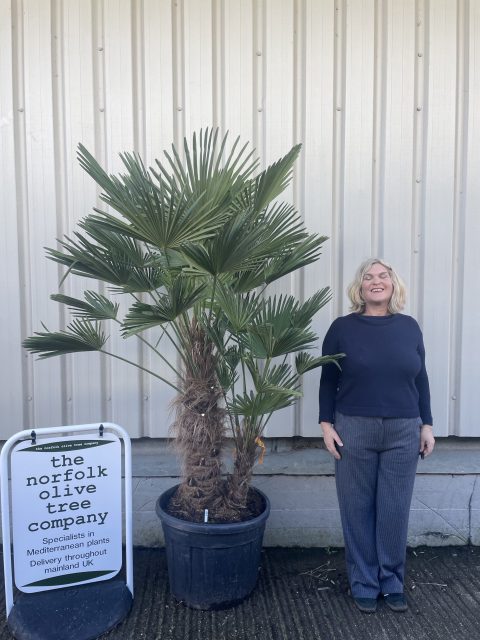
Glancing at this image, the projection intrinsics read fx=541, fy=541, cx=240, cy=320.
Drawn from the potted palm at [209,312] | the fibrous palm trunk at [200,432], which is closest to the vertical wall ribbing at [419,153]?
the potted palm at [209,312]

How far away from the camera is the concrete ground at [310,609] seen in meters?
2.59

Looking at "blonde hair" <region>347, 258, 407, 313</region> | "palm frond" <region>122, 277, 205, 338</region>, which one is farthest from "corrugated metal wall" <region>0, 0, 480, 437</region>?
"palm frond" <region>122, 277, 205, 338</region>

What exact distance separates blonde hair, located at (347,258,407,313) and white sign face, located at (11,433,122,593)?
143 cm

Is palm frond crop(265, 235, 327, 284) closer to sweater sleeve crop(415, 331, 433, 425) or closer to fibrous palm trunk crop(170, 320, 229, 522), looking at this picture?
fibrous palm trunk crop(170, 320, 229, 522)

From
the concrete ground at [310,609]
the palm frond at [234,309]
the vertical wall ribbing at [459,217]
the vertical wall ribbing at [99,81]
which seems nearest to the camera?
the palm frond at [234,309]

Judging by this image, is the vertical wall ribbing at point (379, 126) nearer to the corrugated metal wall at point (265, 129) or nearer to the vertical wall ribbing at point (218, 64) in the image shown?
the corrugated metal wall at point (265, 129)

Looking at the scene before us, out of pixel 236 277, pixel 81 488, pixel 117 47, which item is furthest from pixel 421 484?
pixel 117 47

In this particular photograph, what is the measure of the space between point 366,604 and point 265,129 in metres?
2.71

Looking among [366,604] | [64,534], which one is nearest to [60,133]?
[64,534]

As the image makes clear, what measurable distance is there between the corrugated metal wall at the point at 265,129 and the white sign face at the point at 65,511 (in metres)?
0.68

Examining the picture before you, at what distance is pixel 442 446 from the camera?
356 centimetres

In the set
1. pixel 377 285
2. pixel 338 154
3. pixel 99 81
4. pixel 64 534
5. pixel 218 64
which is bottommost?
pixel 64 534

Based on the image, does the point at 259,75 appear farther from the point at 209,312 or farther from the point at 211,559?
the point at 211,559

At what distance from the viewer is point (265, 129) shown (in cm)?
329
